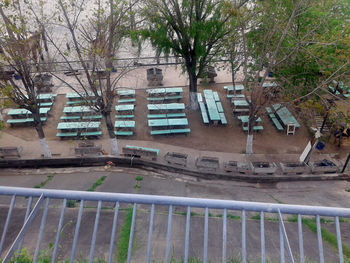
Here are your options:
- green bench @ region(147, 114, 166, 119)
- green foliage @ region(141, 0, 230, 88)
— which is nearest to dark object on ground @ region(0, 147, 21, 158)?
green bench @ region(147, 114, 166, 119)

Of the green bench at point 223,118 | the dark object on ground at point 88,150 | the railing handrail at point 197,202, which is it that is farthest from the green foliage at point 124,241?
the green bench at point 223,118

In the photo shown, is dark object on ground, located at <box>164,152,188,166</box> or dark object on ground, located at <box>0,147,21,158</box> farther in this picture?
dark object on ground, located at <box>0,147,21,158</box>

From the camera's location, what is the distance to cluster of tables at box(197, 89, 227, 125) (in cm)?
1498

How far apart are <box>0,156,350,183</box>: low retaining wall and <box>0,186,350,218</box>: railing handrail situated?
877 centimetres

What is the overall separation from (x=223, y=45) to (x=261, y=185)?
722cm

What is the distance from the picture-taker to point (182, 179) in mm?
11656

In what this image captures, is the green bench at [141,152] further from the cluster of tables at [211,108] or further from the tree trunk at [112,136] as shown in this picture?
the cluster of tables at [211,108]

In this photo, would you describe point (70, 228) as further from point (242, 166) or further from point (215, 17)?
point (215, 17)

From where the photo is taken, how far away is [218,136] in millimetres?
14344

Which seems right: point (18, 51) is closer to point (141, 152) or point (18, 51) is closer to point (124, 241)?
point (141, 152)

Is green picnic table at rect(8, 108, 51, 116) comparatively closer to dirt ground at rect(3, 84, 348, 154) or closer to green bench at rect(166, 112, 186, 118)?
dirt ground at rect(3, 84, 348, 154)

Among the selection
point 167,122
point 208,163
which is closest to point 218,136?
point 167,122

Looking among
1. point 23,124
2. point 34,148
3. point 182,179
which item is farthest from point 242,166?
point 23,124

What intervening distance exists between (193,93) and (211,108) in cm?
140
